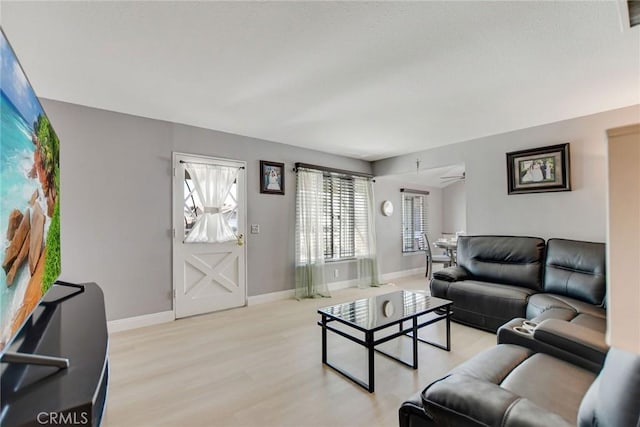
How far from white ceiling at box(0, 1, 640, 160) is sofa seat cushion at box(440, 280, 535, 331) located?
6.34ft

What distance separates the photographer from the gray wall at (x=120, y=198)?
9.48 ft

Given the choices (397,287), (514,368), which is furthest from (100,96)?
(397,287)

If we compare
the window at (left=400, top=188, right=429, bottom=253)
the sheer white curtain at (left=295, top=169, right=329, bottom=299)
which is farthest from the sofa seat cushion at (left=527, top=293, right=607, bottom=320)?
the window at (left=400, top=188, right=429, bottom=253)

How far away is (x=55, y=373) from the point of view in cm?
94

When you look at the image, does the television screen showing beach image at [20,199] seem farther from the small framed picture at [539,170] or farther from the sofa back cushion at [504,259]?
the small framed picture at [539,170]

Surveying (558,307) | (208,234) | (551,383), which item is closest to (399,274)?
(558,307)

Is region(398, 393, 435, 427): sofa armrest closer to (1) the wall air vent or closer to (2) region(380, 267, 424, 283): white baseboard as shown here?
(1) the wall air vent

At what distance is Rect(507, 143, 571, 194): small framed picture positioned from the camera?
338cm

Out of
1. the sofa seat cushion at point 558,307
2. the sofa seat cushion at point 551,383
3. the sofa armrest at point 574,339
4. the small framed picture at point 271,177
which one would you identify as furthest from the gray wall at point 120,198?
the sofa seat cushion at point 558,307

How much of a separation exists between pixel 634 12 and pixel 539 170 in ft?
7.58

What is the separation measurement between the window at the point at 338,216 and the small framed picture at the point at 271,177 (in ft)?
2.73

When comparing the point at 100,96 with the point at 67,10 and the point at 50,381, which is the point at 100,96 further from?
the point at 50,381

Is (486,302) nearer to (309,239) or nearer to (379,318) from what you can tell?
(379,318)

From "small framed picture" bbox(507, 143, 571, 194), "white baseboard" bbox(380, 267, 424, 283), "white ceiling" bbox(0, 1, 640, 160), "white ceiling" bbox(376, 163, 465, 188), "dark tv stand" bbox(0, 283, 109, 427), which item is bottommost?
"white baseboard" bbox(380, 267, 424, 283)
